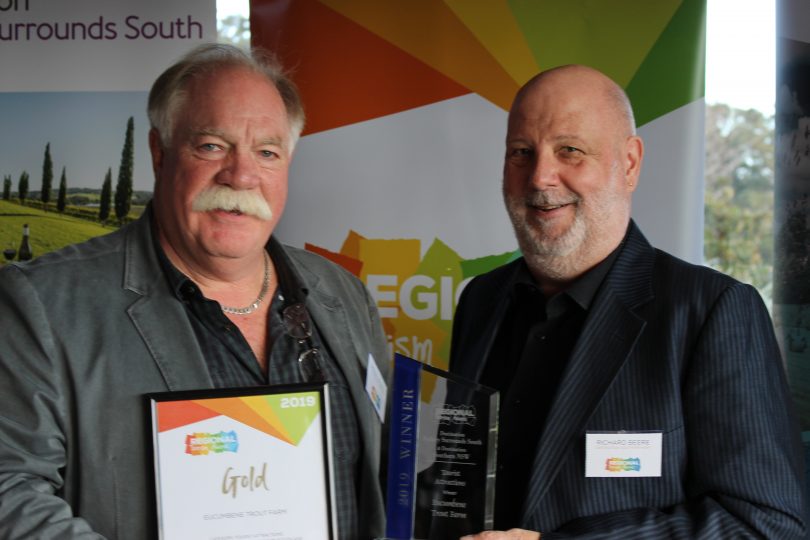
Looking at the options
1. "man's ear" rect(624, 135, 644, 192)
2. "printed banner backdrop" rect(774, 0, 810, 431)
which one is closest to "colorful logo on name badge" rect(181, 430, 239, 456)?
"man's ear" rect(624, 135, 644, 192)

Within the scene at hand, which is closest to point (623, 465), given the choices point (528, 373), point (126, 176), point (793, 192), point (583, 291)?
point (528, 373)

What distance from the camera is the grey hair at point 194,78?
250 cm

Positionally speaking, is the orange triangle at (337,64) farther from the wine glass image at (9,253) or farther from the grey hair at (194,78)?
the grey hair at (194,78)

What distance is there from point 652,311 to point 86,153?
3.31m

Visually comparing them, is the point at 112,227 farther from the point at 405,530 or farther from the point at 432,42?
the point at 405,530

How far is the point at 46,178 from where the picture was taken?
14.8 feet

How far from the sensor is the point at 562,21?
4.41 meters

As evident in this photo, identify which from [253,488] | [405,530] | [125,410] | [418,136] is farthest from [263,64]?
[418,136]

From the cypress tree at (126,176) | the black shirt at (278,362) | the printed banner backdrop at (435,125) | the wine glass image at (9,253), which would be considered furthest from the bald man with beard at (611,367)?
the wine glass image at (9,253)

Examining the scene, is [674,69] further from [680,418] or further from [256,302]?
[256,302]

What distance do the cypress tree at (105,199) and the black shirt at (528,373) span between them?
2665 mm

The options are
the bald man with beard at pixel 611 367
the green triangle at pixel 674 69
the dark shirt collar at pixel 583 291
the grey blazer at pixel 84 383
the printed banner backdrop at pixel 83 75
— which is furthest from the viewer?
the printed banner backdrop at pixel 83 75

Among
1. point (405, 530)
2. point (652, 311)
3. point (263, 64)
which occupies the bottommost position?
point (405, 530)

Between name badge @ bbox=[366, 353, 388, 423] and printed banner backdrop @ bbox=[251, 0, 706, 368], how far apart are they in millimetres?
1810
